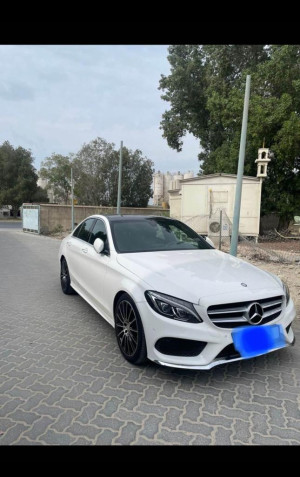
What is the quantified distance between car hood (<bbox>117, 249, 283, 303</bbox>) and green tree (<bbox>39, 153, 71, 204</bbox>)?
4391 centimetres

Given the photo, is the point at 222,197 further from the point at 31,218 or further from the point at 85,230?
the point at 31,218

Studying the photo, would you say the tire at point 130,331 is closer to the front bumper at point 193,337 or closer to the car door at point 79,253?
the front bumper at point 193,337

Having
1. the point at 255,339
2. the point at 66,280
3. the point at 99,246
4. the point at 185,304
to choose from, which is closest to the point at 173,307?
the point at 185,304

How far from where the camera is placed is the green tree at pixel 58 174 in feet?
148

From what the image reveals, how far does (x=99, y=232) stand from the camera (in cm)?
423

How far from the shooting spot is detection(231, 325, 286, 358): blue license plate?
8.54 feet

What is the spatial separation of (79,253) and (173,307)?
2.39 meters

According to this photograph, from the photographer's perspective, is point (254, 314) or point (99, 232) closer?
point (254, 314)

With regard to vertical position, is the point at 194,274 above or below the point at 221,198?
below

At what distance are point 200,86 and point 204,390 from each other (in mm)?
22857

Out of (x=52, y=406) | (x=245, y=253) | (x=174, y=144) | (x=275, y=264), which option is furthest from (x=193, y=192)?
(x=52, y=406)

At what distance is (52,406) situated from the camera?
2.46 meters

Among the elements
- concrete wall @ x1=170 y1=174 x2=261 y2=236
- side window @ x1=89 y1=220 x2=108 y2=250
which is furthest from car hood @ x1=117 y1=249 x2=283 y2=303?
concrete wall @ x1=170 y1=174 x2=261 y2=236

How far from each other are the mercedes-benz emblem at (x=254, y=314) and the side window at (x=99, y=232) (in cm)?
188
